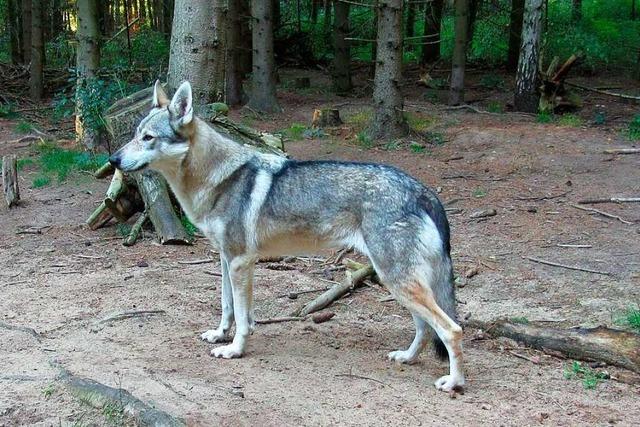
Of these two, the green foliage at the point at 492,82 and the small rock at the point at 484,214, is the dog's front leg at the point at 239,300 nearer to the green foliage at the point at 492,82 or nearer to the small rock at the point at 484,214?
the small rock at the point at 484,214

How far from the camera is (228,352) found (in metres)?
5.76

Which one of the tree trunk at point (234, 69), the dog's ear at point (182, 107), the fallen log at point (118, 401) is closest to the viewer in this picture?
the fallen log at point (118, 401)

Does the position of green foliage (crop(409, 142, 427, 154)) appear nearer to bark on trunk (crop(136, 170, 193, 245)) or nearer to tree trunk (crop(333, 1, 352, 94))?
bark on trunk (crop(136, 170, 193, 245))

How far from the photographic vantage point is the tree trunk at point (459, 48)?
17.9 meters

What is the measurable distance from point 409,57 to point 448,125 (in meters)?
14.9

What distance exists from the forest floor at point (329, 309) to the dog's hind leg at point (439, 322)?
0.15 meters

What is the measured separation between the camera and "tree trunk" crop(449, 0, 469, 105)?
58.8ft

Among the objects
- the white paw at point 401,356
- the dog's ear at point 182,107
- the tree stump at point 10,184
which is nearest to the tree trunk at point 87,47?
the tree stump at point 10,184

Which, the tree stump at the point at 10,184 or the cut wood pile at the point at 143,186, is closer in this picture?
the cut wood pile at the point at 143,186

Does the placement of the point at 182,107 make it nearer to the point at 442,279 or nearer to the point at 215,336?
the point at 215,336

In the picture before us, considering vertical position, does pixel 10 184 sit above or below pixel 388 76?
below

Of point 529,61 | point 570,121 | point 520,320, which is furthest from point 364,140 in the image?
point 520,320

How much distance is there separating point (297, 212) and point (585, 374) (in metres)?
2.63

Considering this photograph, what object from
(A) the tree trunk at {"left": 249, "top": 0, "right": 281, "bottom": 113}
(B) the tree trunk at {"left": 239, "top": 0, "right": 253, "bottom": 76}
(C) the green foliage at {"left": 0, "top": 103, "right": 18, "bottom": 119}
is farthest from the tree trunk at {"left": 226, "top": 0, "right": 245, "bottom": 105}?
(C) the green foliage at {"left": 0, "top": 103, "right": 18, "bottom": 119}
